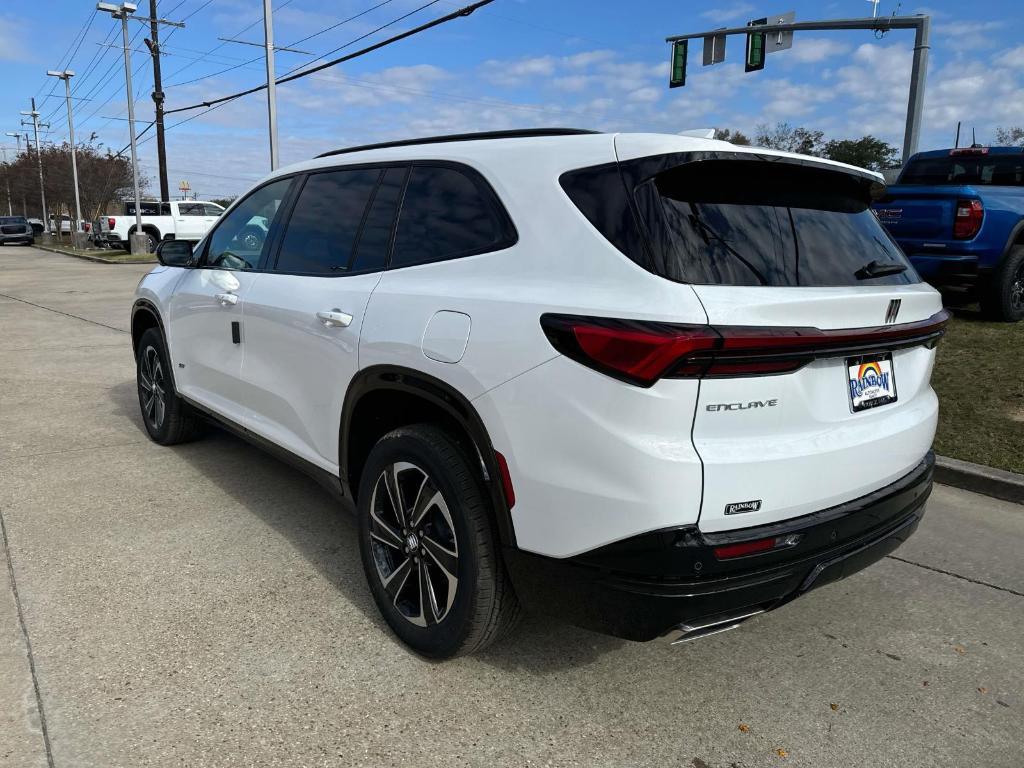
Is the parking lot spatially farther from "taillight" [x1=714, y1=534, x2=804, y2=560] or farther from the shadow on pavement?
"taillight" [x1=714, y1=534, x2=804, y2=560]

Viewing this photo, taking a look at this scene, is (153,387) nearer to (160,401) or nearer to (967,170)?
(160,401)

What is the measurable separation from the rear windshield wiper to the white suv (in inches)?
0.4

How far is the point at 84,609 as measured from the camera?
10.2 feet

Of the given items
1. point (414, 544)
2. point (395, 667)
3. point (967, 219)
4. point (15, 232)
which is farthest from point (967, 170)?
point (15, 232)

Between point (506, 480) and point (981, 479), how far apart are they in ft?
12.1

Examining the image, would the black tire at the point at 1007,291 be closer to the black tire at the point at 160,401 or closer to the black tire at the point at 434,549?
the black tire at the point at 434,549

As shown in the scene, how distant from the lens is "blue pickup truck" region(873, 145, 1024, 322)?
766cm

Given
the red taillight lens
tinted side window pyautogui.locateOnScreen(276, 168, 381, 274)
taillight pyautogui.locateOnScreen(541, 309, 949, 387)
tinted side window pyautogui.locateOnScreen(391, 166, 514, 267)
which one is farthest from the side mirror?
the red taillight lens

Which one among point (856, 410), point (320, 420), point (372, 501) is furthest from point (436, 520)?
point (856, 410)

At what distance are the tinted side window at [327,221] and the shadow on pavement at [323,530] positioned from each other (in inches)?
41.1

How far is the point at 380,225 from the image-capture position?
311 cm

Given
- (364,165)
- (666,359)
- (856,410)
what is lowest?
(856,410)

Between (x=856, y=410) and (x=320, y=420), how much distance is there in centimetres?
204

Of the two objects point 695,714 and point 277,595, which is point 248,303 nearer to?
point 277,595
